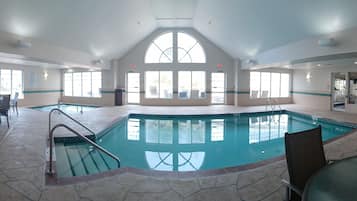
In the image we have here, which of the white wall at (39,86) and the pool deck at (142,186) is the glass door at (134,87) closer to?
the white wall at (39,86)

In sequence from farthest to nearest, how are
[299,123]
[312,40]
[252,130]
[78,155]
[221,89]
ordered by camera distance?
[221,89] → [299,123] → [252,130] → [312,40] → [78,155]

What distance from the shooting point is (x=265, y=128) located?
7238 mm

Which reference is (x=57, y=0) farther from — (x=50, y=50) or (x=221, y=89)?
(x=221, y=89)

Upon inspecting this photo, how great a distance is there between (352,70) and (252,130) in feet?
21.3

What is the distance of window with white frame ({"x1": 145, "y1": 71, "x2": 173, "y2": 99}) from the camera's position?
11.8 meters

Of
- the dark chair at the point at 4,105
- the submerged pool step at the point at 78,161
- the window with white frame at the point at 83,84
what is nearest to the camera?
the submerged pool step at the point at 78,161

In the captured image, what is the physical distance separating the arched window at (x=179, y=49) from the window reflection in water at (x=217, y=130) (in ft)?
15.1

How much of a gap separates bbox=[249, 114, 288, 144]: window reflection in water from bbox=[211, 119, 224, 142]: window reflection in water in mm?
861

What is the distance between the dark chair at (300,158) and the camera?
4.78ft

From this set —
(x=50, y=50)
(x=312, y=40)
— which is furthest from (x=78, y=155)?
(x=312, y=40)

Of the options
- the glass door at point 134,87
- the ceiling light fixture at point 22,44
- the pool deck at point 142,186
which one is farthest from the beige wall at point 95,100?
the pool deck at point 142,186

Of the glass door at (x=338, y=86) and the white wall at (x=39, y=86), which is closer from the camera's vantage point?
the glass door at (x=338, y=86)

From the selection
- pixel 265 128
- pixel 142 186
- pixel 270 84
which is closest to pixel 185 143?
pixel 142 186

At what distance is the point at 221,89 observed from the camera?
39.7ft
